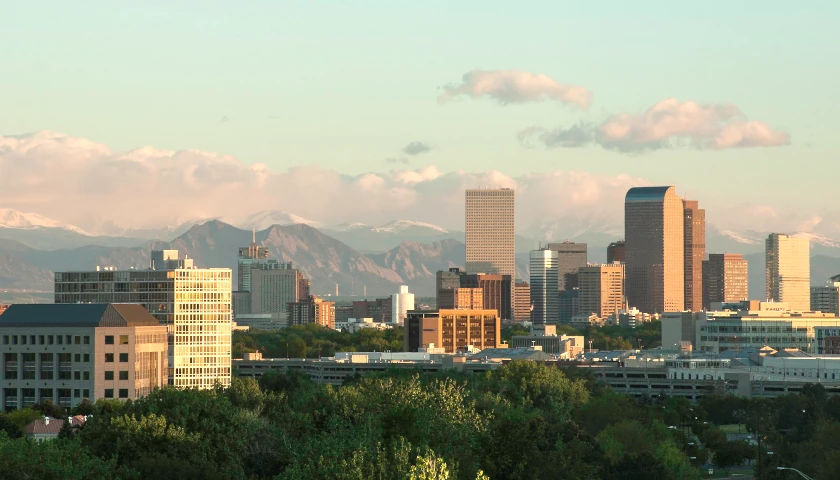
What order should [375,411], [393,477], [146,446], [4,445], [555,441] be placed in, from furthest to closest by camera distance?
[555,441]
[375,411]
[146,446]
[4,445]
[393,477]

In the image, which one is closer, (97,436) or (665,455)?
(97,436)

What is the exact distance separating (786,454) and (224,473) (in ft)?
203

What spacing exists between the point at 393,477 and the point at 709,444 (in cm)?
10470

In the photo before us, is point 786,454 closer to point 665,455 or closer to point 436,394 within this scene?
point 665,455

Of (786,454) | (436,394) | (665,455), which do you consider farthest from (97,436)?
(786,454)

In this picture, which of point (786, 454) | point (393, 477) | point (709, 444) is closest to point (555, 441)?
point (786, 454)

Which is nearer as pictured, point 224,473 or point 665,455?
point 224,473

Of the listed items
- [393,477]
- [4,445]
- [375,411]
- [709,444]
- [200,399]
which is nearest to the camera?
[393,477]

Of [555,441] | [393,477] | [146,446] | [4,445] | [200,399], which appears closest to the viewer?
[393,477]

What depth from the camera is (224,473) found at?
349 ft

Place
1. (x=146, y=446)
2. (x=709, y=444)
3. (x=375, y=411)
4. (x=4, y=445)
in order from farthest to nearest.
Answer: (x=709, y=444)
(x=375, y=411)
(x=146, y=446)
(x=4, y=445)

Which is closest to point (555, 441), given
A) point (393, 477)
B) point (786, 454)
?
point (786, 454)

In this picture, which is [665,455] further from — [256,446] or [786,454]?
[256,446]

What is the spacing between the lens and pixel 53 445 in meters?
104
